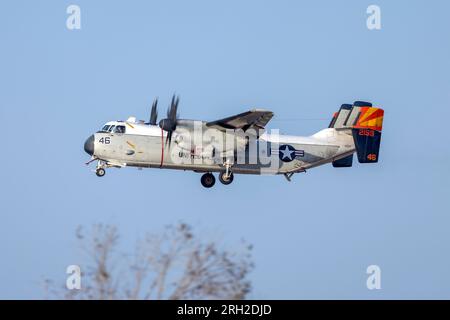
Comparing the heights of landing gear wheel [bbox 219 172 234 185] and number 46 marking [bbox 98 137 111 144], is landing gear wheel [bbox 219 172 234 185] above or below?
below

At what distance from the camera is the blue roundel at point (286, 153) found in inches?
1644

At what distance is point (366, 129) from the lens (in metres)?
43.0

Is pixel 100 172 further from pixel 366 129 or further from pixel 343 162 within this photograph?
pixel 366 129

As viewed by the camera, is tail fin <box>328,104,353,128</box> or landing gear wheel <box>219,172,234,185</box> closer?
landing gear wheel <box>219,172,234,185</box>

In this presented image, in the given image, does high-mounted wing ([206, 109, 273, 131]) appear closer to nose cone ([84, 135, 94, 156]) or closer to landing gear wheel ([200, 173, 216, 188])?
landing gear wheel ([200, 173, 216, 188])

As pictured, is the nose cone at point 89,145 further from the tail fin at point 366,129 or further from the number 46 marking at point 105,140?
the tail fin at point 366,129

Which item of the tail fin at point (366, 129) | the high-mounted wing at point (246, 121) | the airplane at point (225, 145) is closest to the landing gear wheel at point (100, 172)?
the airplane at point (225, 145)

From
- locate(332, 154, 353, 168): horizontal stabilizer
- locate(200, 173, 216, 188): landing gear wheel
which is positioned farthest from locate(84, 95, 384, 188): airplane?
locate(332, 154, 353, 168): horizontal stabilizer

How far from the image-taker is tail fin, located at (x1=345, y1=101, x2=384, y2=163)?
140 ft

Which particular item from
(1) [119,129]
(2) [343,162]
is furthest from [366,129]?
(1) [119,129]

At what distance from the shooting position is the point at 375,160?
140 feet
